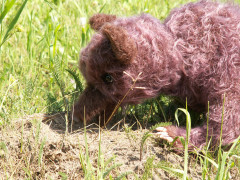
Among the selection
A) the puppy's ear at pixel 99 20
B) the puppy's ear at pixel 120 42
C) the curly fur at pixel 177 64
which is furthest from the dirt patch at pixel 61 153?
the puppy's ear at pixel 99 20

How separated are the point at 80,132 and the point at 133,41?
0.70 metres

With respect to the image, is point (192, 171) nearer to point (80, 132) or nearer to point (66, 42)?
point (80, 132)

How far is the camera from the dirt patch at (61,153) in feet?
7.01

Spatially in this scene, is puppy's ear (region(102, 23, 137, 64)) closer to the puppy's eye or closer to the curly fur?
the curly fur

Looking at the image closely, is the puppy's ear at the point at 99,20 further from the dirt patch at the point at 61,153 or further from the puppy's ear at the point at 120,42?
the dirt patch at the point at 61,153

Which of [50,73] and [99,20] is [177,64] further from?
[50,73]

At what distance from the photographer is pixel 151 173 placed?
6.57 feet

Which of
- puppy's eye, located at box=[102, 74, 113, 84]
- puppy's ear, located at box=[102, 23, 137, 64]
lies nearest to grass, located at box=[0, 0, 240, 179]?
puppy's eye, located at box=[102, 74, 113, 84]

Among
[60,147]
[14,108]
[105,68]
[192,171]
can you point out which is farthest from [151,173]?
[14,108]

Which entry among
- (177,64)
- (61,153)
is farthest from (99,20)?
(61,153)

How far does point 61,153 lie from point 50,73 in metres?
1.52

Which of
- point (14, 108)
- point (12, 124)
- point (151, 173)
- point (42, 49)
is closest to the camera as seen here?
point (151, 173)

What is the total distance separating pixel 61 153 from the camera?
221cm

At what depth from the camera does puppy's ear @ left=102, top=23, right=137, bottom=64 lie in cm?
219
